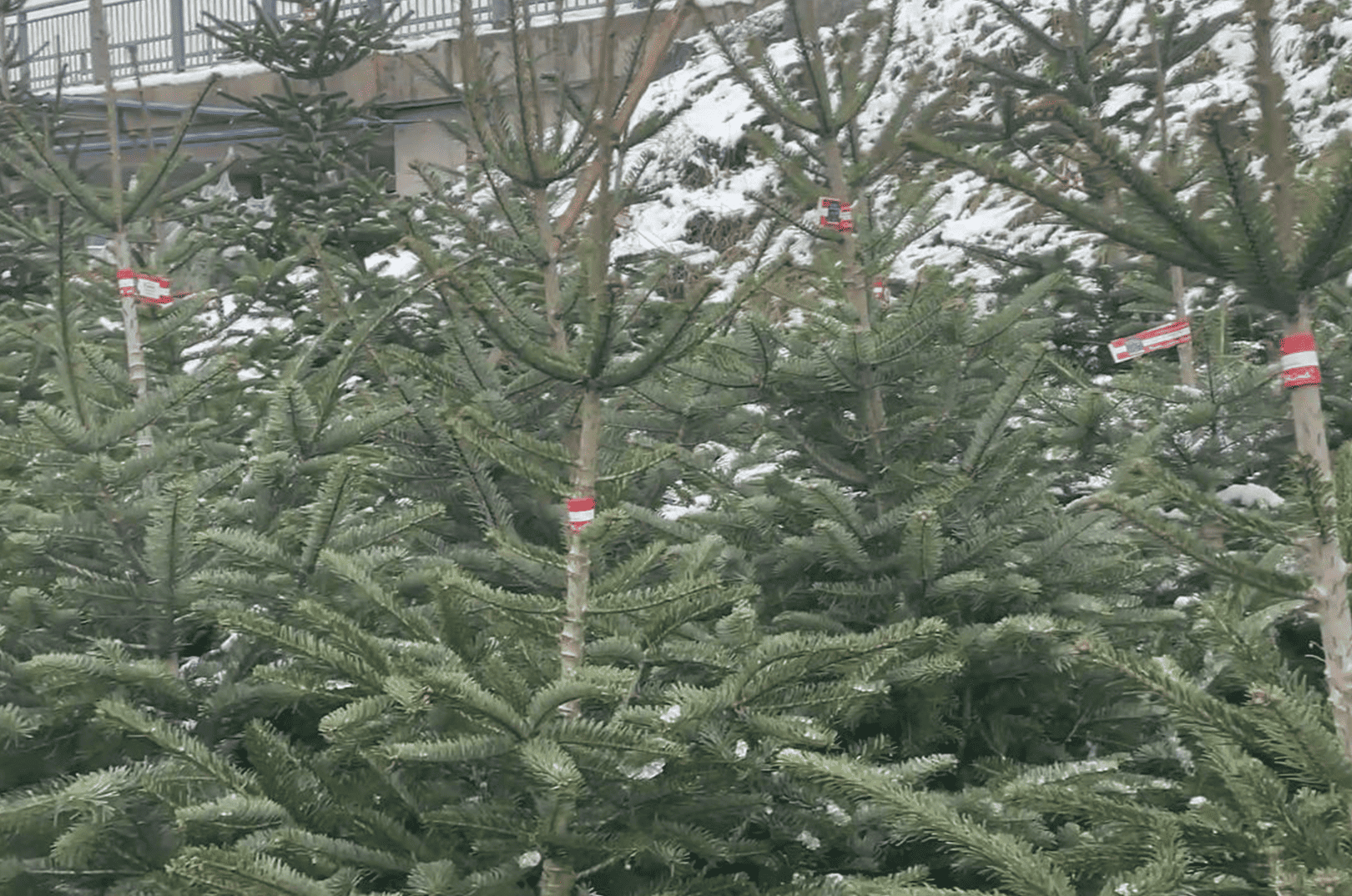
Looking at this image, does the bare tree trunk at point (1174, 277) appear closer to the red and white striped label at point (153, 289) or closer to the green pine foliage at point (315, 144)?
the red and white striped label at point (153, 289)

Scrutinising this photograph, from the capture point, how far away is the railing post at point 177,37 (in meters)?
19.8

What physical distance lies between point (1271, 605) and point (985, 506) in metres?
0.96

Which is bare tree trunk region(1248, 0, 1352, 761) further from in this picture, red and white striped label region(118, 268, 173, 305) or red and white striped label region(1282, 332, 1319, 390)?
red and white striped label region(118, 268, 173, 305)

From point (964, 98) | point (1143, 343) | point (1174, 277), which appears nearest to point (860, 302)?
point (1143, 343)

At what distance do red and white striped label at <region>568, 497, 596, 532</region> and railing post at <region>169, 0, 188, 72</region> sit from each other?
778 inches

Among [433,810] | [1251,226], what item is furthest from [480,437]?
[1251,226]

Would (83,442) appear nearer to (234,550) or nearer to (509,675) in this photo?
(234,550)

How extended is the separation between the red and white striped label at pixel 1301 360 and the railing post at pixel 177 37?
20722mm

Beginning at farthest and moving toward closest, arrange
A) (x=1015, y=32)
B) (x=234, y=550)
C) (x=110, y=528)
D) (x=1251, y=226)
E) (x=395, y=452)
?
(x=1015, y=32) → (x=395, y=452) → (x=110, y=528) → (x=234, y=550) → (x=1251, y=226)

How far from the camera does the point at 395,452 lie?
394 cm

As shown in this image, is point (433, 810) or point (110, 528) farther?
point (110, 528)

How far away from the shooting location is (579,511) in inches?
110

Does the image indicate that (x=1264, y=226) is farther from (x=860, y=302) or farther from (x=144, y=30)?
(x=144, y=30)

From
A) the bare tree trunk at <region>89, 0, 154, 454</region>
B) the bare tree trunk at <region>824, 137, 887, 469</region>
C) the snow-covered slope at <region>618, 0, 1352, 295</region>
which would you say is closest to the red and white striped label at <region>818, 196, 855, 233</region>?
the bare tree trunk at <region>824, 137, 887, 469</region>
